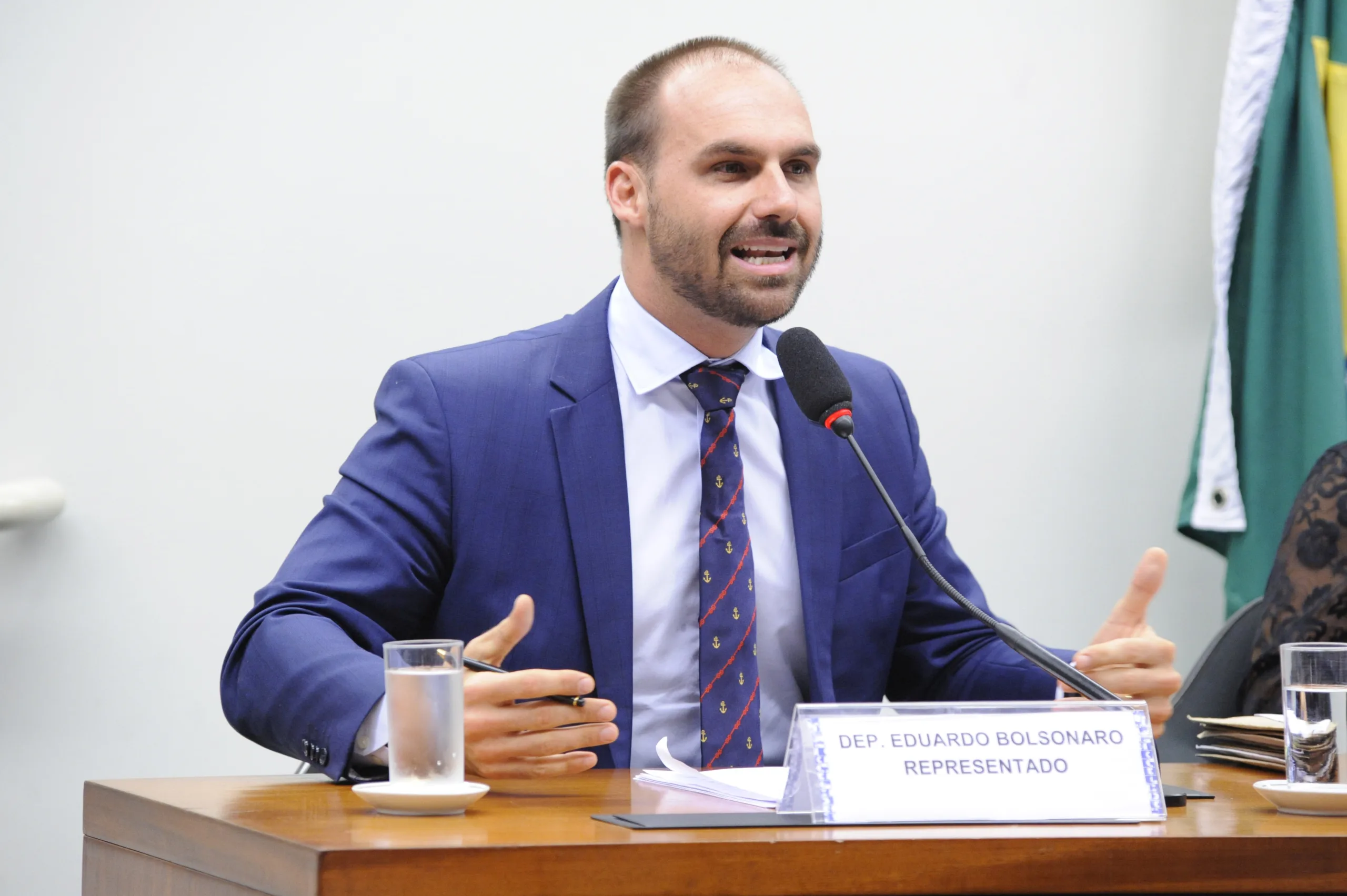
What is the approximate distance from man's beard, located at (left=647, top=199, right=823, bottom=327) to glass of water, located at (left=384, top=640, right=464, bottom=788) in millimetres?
886

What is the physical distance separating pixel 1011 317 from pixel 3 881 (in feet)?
6.81

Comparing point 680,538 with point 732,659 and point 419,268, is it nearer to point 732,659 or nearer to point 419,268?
point 732,659

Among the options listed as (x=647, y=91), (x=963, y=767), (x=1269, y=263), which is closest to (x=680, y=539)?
(x=647, y=91)

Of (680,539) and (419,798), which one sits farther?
(680,539)

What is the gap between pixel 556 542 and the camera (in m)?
1.73

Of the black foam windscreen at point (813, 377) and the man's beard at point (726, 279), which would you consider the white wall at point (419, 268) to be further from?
the black foam windscreen at point (813, 377)

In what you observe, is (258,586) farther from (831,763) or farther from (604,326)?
(831,763)

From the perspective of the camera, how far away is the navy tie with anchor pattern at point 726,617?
1693 mm

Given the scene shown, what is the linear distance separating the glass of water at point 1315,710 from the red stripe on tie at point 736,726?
2.17 feet

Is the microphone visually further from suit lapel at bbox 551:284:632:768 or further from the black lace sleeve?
the black lace sleeve

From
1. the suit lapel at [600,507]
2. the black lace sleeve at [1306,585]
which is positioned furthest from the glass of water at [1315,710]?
the black lace sleeve at [1306,585]

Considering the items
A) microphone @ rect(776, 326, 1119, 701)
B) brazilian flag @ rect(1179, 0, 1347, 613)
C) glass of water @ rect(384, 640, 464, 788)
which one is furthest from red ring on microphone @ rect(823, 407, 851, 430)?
brazilian flag @ rect(1179, 0, 1347, 613)

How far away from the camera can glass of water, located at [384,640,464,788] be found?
1075mm

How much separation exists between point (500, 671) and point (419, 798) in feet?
0.59
